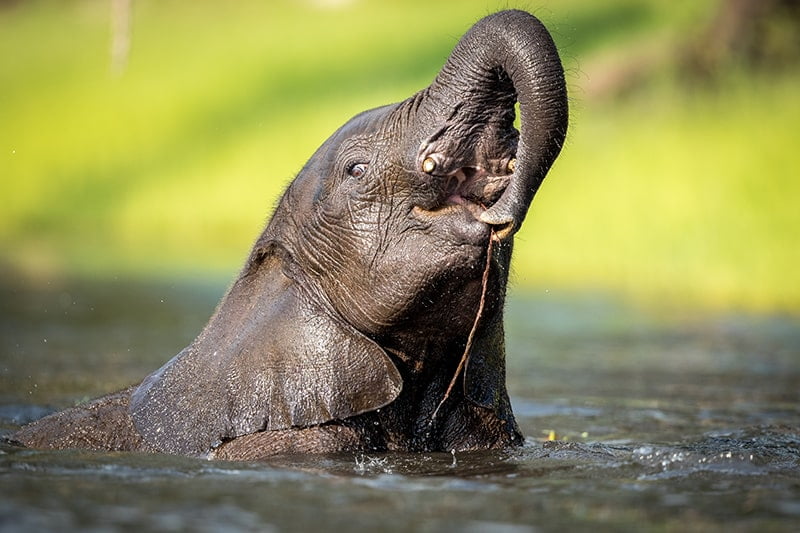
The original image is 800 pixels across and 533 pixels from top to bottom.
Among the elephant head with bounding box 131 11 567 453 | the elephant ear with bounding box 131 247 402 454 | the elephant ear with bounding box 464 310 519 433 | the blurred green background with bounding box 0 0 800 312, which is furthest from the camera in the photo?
the blurred green background with bounding box 0 0 800 312

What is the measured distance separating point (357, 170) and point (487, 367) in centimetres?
117

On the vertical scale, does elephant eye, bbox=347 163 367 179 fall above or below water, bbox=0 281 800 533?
above

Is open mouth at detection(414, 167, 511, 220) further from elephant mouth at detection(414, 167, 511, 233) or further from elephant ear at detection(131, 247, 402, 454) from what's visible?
elephant ear at detection(131, 247, 402, 454)

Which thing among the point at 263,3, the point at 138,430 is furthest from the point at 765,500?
the point at 263,3

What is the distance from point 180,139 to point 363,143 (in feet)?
80.5

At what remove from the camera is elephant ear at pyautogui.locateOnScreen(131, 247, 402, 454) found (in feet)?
24.1

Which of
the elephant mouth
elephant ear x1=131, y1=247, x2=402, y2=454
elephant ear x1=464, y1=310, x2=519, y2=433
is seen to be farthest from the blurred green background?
elephant ear x1=464, y1=310, x2=519, y2=433

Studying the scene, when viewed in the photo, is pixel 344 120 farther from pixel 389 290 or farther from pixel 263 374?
pixel 389 290

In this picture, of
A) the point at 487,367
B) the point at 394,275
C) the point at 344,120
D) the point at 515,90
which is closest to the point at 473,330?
the point at 487,367

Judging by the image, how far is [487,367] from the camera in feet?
24.9

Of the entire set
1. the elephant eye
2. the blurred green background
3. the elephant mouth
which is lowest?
the elephant mouth

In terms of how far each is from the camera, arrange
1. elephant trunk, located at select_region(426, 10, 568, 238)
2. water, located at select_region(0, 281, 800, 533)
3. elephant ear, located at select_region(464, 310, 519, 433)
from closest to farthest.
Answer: water, located at select_region(0, 281, 800, 533)
elephant trunk, located at select_region(426, 10, 568, 238)
elephant ear, located at select_region(464, 310, 519, 433)

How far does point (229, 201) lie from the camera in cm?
2789

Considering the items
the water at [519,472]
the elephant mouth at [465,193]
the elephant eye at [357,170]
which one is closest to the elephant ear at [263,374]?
the water at [519,472]
